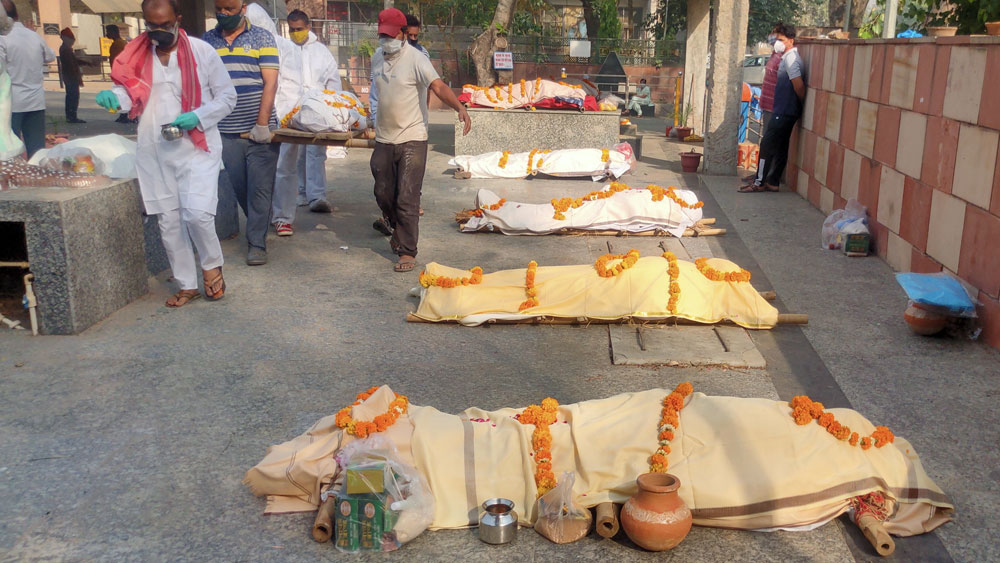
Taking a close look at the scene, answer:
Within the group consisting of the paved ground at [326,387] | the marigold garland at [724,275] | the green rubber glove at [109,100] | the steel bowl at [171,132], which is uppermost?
the green rubber glove at [109,100]

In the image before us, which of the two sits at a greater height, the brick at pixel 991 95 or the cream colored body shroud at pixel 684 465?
the brick at pixel 991 95

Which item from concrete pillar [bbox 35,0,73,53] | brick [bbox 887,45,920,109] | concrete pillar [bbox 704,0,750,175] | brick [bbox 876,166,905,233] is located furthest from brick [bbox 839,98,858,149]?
concrete pillar [bbox 35,0,73,53]

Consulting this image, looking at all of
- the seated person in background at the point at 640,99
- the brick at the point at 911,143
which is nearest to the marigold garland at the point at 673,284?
the brick at the point at 911,143

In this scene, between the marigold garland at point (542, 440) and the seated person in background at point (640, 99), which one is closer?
the marigold garland at point (542, 440)

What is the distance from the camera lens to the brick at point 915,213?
6.38 meters

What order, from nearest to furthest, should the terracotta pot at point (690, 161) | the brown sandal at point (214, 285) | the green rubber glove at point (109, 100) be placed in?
1. the green rubber glove at point (109, 100)
2. the brown sandal at point (214, 285)
3. the terracotta pot at point (690, 161)

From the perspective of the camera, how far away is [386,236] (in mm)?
8008

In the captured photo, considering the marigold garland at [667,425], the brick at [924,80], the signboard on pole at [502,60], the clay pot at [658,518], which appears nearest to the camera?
the clay pot at [658,518]

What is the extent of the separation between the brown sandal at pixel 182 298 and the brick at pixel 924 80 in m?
5.53

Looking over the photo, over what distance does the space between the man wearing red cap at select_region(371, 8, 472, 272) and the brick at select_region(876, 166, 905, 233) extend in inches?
137

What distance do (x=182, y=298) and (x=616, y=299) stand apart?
288 centimetres

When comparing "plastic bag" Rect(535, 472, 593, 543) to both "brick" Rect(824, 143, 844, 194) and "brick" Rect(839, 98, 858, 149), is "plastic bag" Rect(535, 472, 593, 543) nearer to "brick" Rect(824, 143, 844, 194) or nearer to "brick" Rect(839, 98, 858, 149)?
"brick" Rect(839, 98, 858, 149)

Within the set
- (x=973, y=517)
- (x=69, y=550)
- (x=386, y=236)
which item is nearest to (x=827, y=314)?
(x=973, y=517)

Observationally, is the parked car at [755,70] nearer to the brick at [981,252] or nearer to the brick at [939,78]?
the brick at [939,78]
